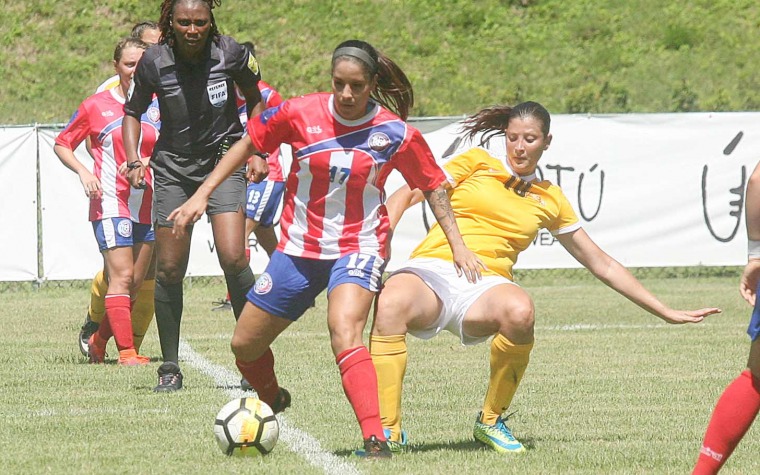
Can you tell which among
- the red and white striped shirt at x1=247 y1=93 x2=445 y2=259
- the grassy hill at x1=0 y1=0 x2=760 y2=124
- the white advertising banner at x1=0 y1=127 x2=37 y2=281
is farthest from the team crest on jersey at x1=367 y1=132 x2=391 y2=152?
the grassy hill at x1=0 y1=0 x2=760 y2=124

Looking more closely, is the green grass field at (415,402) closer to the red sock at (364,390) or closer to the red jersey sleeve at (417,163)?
the red sock at (364,390)

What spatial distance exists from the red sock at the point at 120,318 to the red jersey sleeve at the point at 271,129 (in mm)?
3349

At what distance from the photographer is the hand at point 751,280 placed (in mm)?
4508

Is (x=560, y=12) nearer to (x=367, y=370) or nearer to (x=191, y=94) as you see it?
(x=191, y=94)

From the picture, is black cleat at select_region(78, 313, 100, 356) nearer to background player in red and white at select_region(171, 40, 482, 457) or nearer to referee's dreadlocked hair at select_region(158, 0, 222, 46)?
referee's dreadlocked hair at select_region(158, 0, 222, 46)

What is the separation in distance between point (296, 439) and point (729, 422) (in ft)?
6.75

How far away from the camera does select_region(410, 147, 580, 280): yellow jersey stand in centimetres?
612

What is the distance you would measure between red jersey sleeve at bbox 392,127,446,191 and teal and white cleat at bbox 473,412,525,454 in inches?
42.1

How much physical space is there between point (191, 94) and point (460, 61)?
15262 millimetres

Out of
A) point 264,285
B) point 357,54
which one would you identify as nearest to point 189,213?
point 264,285

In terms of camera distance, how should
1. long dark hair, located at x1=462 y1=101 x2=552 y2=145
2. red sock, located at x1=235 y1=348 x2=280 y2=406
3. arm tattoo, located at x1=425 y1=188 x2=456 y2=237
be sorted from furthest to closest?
long dark hair, located at x1=462 y1=101 x2=552 y2=145 < red sock, located at x1=235 y1=348 x2=280 y2=406 < arm tattoo, located at x1=425 y1=188 x2=456 y2=237

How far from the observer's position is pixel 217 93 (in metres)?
7.09

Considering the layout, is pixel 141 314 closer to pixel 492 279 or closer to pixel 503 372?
pixel 492 279

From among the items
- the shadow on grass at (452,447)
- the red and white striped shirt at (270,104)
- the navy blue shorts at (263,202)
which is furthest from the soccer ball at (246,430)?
the navy blue shorts at (263,202)
